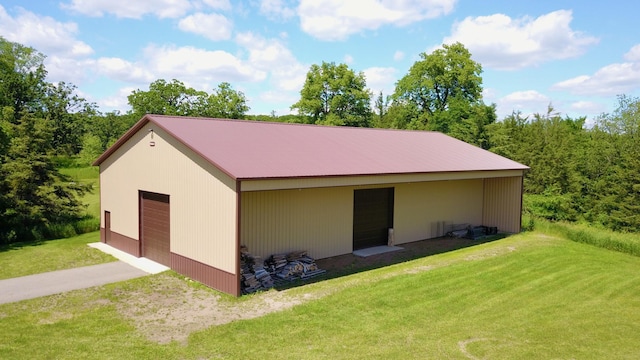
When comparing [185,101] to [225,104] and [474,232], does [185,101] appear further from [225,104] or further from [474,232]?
[474,232]

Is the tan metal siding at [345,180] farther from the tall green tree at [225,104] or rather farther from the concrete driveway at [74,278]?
the tall green tree at [225,104]

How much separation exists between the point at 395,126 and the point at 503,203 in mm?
31244

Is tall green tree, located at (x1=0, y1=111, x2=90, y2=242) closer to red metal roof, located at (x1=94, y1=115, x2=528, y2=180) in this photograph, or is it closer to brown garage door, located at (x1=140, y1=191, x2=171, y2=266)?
red metal roof, located at (x1=94, y1=115, x2=528, y2=180)

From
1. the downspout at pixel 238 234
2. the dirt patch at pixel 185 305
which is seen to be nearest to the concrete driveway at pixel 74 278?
the dirt patch at pixel 185 305

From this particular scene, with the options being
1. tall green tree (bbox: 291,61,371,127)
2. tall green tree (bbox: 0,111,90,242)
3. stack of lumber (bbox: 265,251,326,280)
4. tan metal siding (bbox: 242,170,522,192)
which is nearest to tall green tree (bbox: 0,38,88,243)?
tall green tree (bbox: 0,111,90,242)

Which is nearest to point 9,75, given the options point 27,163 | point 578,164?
point 27,163

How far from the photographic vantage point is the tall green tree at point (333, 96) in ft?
151

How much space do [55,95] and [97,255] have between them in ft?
160

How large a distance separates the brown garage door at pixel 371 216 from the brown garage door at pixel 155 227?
5931 mm

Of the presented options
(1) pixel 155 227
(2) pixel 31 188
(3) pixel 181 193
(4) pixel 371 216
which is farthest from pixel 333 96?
(3) pixel 181 193

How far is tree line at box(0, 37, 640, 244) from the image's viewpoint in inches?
696

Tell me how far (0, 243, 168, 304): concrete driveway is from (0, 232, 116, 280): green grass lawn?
0.56 metres

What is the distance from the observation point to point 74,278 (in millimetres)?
11727

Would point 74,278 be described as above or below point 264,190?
below
